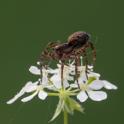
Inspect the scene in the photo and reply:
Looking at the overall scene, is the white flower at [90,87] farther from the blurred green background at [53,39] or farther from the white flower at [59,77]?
the blurred green background at [53,39]

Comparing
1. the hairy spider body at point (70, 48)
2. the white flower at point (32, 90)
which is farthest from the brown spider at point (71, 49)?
the white flower at point (32, 90)

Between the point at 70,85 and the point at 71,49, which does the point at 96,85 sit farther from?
the point at 71,49

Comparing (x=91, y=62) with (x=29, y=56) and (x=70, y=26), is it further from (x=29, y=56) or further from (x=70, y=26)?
(x=70, y=26)

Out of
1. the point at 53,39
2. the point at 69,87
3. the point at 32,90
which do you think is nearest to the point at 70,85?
the point at 69,87

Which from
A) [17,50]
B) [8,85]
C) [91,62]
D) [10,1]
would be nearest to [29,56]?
[17,50]

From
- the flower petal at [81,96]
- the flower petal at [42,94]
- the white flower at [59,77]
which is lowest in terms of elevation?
the flower petal at [81,96]

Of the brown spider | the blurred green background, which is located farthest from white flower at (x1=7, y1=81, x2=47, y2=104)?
the blurred green background

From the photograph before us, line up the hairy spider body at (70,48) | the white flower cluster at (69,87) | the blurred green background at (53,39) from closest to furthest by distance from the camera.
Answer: the white flower cluster at (69,87) → the hairy spider body at (70,48) → the blurred green background at (53,39)
